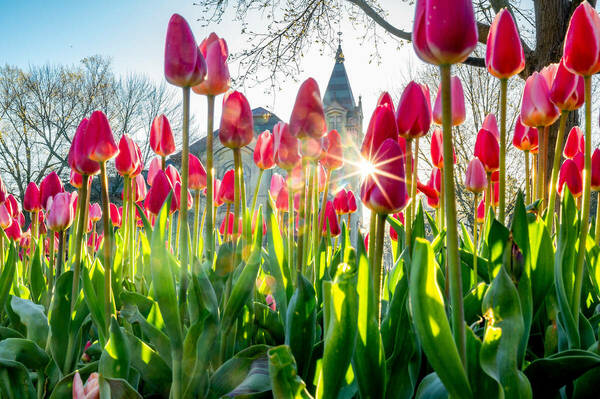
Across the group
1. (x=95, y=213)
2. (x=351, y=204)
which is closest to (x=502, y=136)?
(x=351, y=204)

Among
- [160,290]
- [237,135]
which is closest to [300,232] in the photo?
[237,135]

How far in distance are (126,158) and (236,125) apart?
435 millimetres

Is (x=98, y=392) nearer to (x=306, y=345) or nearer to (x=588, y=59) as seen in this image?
(x=306, y=345)

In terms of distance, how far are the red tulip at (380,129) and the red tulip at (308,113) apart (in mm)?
231

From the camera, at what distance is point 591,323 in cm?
92

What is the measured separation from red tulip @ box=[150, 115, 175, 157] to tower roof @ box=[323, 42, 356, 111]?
21119 millimetres

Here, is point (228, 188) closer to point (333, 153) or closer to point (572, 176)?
point (333, 153)

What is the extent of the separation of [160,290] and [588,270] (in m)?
1.05

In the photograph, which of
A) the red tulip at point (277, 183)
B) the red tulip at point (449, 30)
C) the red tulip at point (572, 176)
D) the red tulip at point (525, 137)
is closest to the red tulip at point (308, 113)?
the red tulip at point (449, 30)

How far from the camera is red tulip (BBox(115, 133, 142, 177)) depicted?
1.23 metres

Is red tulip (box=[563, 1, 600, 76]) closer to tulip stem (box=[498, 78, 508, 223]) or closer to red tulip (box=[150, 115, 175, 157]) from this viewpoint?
tulip stem (box=[498, 78, 508, 223])

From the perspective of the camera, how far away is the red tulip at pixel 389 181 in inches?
24.5

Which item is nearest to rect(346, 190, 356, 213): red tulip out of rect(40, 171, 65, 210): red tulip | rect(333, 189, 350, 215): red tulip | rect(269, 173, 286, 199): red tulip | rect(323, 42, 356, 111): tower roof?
rect(333, 189, 350, 215): red tulip

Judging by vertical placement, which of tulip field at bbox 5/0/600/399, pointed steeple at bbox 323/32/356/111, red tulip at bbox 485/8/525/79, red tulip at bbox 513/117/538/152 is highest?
pointed steeple at bbox 323/32/356/111
